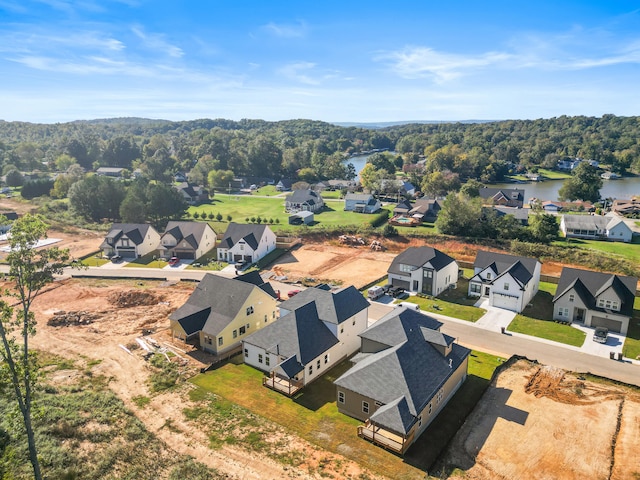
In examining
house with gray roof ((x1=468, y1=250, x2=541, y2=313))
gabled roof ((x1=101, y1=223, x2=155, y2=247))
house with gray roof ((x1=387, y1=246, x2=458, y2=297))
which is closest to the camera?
house with gray roof ((x1=468, y1=250, x2=541, y2=313))

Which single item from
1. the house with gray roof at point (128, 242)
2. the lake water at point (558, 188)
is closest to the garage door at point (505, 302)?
the house with gray roof at point (128, 242)

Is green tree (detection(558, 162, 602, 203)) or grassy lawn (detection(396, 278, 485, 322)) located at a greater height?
green tree (detection(558, 162, 602, 203))

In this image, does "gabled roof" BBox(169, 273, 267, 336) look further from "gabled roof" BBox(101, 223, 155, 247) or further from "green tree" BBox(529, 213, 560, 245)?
"green tree" BBox(529, 213, 560, 245)

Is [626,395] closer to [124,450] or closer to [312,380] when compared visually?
[312,380]

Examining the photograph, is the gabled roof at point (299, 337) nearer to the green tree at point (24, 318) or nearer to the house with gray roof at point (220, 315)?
→ the house with gray roof at point (220, 315)

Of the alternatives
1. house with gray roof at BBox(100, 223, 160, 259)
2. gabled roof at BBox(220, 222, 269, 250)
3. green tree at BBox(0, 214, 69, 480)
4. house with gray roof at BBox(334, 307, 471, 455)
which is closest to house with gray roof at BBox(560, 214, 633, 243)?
gabled roof at BBox(220, 222, 269, 250)

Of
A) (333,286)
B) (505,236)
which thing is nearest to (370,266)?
(333,286)
